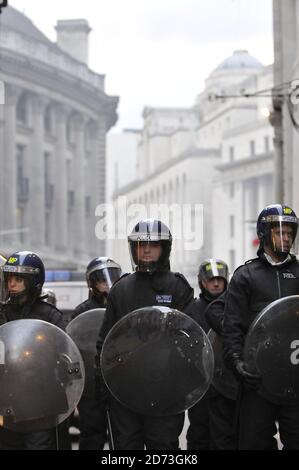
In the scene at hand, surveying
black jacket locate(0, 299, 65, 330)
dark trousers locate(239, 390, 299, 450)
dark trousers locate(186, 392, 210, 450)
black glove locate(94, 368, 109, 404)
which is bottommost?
dark trousers locate(186, 392, 210, 450)

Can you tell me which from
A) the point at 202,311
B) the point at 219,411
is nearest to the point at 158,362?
the point at 219,411

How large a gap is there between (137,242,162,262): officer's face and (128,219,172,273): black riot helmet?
0.01 meters

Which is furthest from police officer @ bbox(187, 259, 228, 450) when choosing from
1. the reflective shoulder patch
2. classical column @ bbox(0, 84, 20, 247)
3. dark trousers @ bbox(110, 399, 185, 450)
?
classical column @ bbox(0, 84, 20, 247)

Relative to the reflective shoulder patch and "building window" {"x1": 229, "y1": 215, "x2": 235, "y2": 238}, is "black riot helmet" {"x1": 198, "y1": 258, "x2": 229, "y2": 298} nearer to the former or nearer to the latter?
the reflective shoulder patch

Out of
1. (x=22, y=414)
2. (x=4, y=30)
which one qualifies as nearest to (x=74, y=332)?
(x=22, y=414)

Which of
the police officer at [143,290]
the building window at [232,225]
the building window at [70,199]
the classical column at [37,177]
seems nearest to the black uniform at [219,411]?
the police officer at [143,290]

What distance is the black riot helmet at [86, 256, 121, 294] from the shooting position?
9781mm

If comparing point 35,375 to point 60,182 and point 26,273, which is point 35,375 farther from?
point 60,182

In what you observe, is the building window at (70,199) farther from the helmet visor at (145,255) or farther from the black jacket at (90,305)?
the helmet visor at (145,255)

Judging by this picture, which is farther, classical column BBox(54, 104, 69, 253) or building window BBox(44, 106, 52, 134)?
building window BBox(44, 106, 52, 134)

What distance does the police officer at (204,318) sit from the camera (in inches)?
370

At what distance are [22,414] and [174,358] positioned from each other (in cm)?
91

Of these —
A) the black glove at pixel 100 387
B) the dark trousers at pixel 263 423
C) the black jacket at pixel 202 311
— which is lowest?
the dark trousers at pixel 263 423

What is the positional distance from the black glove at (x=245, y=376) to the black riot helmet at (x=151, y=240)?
0.87 m
